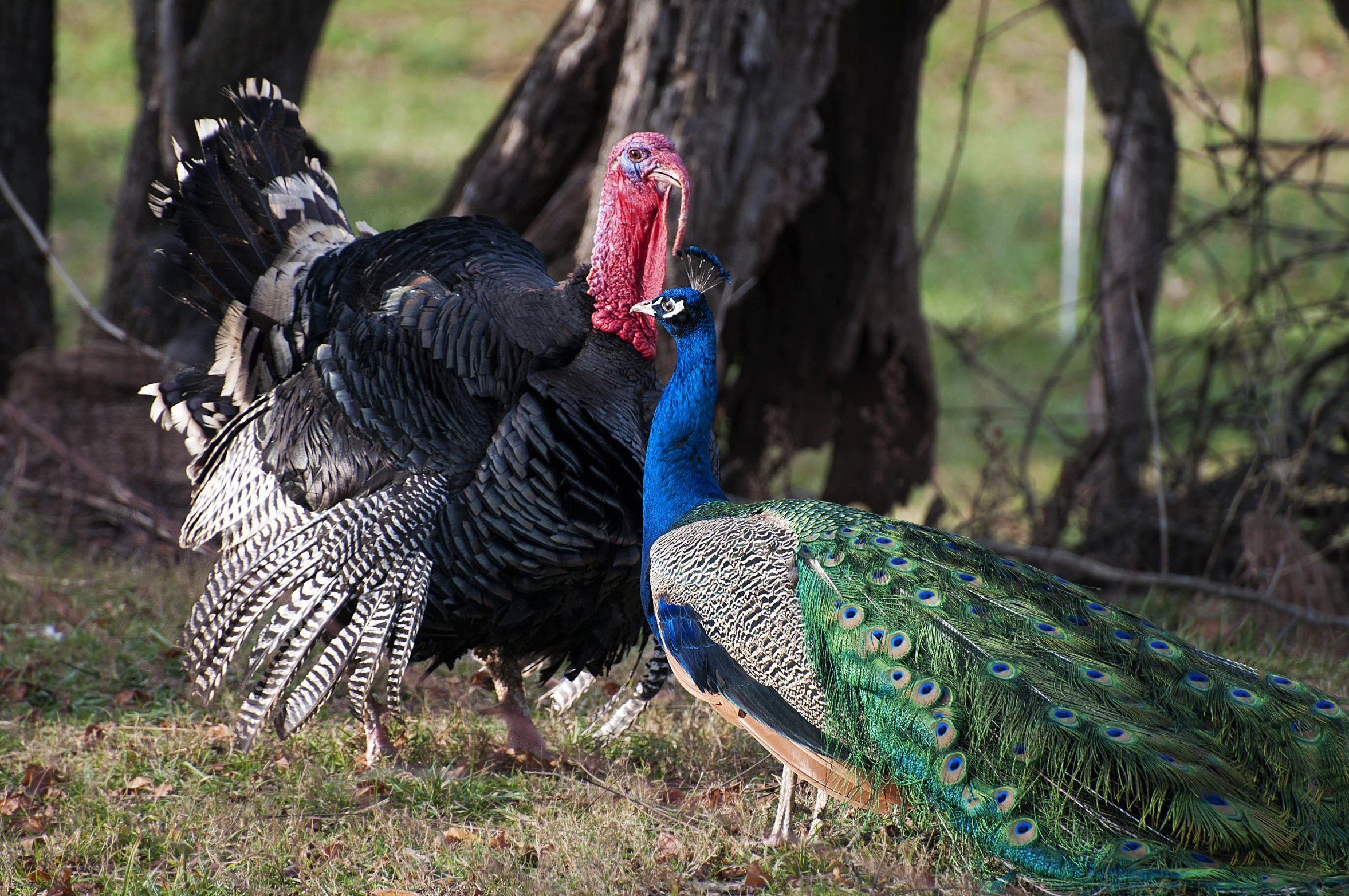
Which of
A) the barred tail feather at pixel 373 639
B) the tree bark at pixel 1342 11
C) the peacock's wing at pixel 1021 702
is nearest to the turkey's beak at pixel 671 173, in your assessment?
the peacock's wing at pixel 1021 702

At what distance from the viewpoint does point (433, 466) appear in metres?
4.21

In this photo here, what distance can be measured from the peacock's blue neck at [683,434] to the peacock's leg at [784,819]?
67cm

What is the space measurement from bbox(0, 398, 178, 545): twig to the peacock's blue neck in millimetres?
3411

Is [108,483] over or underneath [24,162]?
underneath

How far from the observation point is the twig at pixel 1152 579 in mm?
5719

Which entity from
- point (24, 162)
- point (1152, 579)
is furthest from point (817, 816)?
point (24, 162)

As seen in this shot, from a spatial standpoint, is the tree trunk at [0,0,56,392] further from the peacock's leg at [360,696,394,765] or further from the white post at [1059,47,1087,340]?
the white post at [1059,47,1087,340]

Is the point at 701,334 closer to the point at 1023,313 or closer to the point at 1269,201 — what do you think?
the point at 1023,313

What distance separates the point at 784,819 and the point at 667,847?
0.35 metres

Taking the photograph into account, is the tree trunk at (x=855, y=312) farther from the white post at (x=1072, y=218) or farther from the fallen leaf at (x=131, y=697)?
the white post at (x=1072, y=218)

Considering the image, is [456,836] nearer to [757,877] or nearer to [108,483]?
[757,877]

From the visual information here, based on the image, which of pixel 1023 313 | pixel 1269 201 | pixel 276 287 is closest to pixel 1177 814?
pixel 276 287

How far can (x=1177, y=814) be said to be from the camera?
303cm

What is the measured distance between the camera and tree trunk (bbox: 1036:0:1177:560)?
23.2 ft
